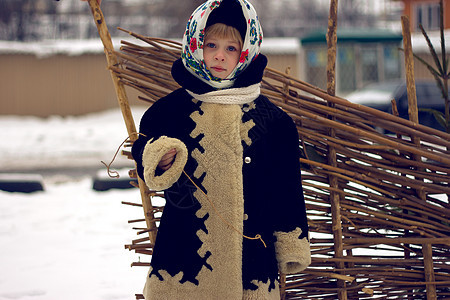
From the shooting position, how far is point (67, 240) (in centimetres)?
443

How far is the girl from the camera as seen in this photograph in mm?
1837

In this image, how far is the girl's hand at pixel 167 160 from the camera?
5.77ft

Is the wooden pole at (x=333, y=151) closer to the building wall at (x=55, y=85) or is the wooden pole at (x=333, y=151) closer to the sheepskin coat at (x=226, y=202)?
the sheepskin coat at (x=226, y=202)

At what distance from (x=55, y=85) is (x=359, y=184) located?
53.0 ft

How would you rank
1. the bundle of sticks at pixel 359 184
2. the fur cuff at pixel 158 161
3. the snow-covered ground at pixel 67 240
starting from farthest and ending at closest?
the snow-covered ground at pixel 67 240 → the bundle of sticks at pixel 359 184 → the fur cuff at pixel 158 161

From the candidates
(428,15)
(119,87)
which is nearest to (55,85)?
(119,87)

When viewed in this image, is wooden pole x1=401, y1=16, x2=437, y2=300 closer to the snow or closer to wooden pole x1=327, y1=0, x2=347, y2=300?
wooden pole x1=327, y1=0, x2=347, y2=300

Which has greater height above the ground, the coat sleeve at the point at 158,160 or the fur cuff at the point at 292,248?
the coat sleeve at the point at 158,160

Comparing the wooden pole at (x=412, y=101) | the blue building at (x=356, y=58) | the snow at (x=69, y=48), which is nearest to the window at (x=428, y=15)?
the blue building at (x=356, y=58)

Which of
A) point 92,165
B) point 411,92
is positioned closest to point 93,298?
point 411,92

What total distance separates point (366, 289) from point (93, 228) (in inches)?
119

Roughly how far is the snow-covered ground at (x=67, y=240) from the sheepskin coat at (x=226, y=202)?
4.87 ft

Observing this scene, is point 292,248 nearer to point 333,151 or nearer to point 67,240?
point 333,151

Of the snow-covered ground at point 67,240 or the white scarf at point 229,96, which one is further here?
the snow-covered ground at point 67,240
